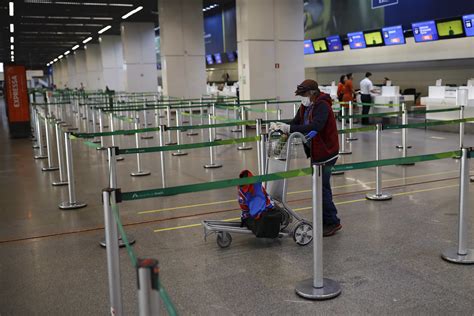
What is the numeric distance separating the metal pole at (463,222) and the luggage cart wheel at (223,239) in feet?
7.40

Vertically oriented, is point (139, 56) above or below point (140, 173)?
above

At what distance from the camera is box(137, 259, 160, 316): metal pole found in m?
2.20

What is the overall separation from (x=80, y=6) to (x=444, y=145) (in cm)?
2072

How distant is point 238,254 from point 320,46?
22.3 metres

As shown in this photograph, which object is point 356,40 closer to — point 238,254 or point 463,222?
point 463,222

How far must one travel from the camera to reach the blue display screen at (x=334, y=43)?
24.7 meters

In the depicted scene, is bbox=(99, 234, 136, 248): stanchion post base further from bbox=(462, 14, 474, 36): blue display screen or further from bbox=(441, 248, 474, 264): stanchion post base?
bbox=(462, 14, 474, 36): blue display screen

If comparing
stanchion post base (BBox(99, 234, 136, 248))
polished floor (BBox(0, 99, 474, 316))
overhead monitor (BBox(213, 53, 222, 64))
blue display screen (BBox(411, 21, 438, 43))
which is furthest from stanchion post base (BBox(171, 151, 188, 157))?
overhead monitor (BBox(213, 53, 222, 64))

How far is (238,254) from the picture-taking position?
538cm

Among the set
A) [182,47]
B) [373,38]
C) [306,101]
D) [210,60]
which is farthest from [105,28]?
[306,101]

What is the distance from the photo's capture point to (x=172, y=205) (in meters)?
7.64

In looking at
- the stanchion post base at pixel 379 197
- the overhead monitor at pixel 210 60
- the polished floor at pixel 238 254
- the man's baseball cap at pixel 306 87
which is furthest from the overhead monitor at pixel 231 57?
the man's baseball cap at pixel 306 87

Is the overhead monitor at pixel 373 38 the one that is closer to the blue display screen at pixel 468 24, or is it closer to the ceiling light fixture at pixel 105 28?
the blue display screen at pixel 468 24

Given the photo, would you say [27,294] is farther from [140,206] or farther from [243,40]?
[243,40]
